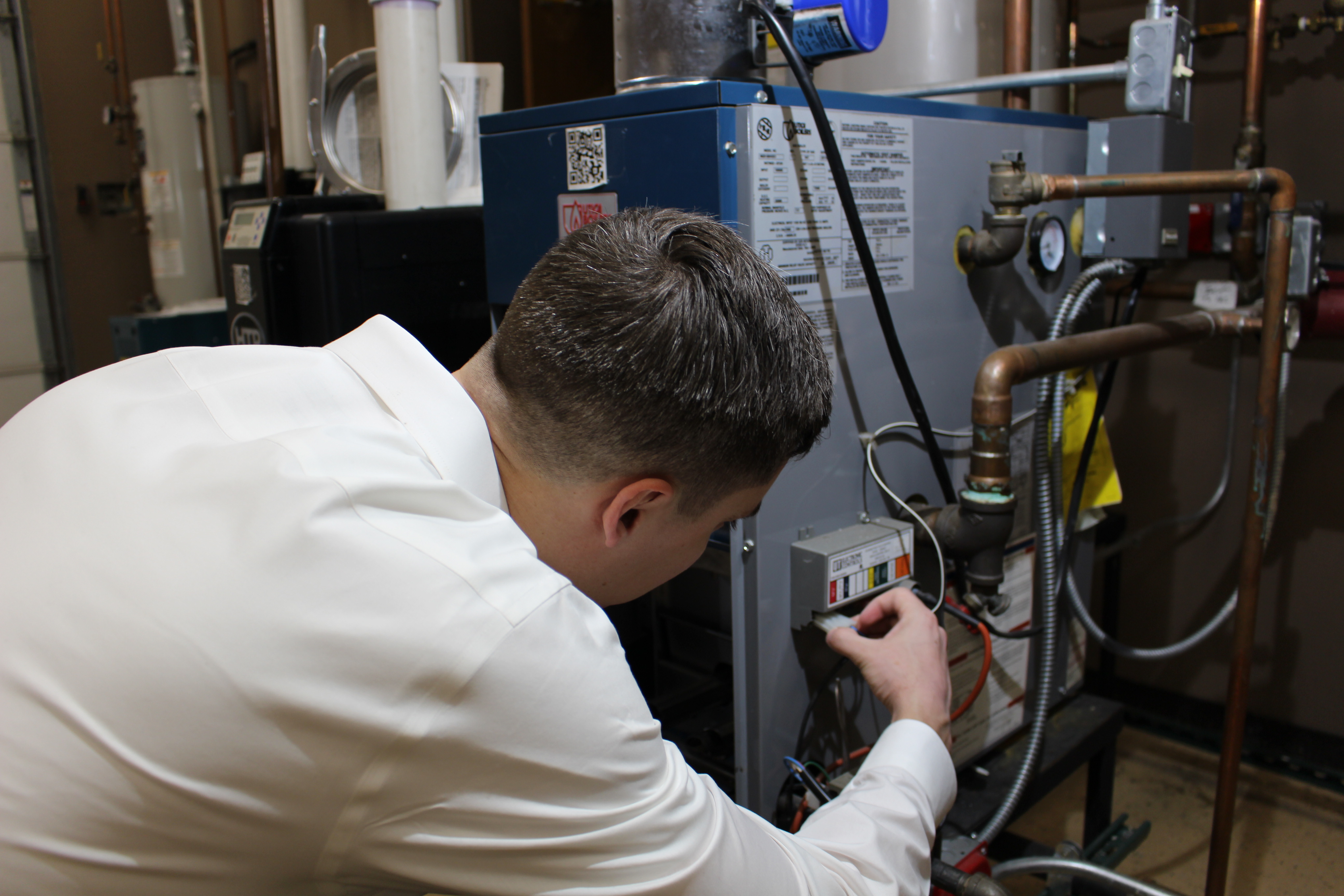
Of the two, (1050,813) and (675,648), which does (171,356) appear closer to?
(675,648)

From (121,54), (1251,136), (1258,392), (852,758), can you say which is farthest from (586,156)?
(121,54)

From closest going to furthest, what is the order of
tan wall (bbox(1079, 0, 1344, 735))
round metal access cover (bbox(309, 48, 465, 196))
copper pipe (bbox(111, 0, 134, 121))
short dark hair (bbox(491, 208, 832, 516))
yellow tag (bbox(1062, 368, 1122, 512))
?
1. short dark hair (bbox(491, 208, 832, 516))
2. yellow tag (bbox(1062, 368, 1122, 512))
3. round metal access cover (bbox(309, 48, 465, 196))
4. tan wall (bbox(1079, 0, 1344, 735))
5. copper pipe (bbox(111, 0, 134, 121))

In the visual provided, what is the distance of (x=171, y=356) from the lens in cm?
62

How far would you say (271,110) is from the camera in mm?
2301

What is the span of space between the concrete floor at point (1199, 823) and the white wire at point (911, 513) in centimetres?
79

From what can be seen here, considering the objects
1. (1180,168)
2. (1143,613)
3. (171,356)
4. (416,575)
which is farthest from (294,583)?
(1143,613)

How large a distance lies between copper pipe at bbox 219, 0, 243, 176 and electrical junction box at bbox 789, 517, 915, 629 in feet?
7.53

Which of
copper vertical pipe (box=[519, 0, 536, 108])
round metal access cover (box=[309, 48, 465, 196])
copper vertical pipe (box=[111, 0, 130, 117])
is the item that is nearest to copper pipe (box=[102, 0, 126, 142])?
copper vertical pipe (box=[111, 0, 130, 117])

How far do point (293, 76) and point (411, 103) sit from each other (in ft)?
3.20

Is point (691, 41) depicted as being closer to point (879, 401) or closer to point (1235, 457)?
point (879, 401)

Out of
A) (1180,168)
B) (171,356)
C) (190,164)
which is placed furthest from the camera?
(190,164)

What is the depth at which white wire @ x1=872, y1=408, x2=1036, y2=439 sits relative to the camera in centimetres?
105

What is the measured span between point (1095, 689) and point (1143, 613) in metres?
0.19

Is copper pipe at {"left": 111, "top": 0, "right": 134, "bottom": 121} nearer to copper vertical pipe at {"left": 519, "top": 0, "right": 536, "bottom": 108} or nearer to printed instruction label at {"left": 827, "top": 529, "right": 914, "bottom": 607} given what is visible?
copper vertical pipe at {"left": 519, "top": 0, "right": 536, "bottom": 108}
